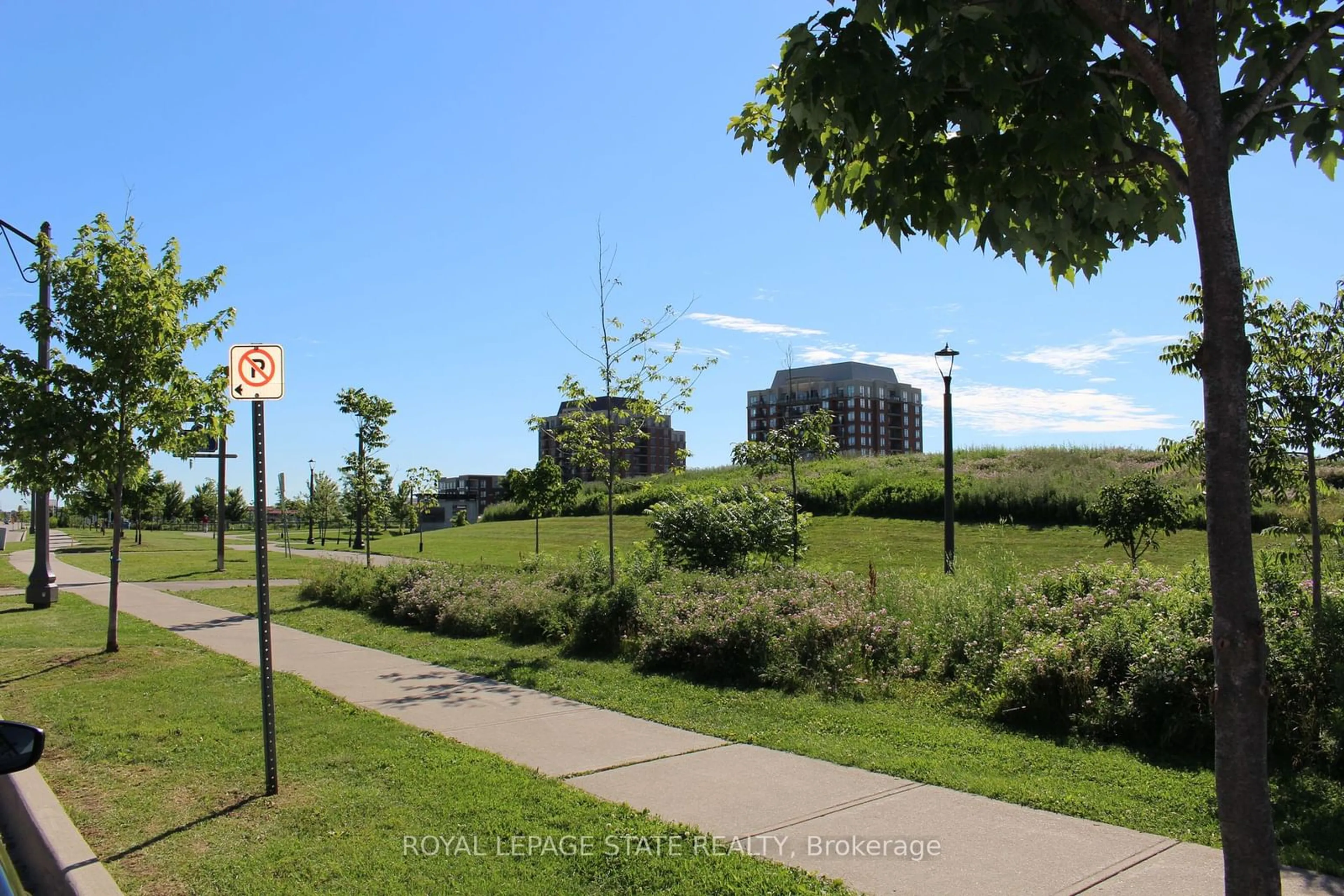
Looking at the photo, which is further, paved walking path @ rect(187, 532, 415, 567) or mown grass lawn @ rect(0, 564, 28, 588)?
paved walking path @ rect(187, 532, 415, 567)

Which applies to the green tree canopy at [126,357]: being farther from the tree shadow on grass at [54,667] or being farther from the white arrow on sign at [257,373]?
the white arrow on sign at [257,373]

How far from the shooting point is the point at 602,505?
52219 mm

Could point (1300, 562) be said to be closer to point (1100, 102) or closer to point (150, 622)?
point (1100, 102)

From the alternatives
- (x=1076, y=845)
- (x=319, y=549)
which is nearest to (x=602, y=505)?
(x=319, y=549)

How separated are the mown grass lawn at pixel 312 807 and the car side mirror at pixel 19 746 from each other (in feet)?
5.94

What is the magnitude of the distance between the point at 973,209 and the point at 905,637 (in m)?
6.59

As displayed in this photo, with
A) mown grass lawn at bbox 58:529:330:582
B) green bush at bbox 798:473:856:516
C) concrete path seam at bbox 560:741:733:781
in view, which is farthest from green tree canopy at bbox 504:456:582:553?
concrete path seam at bbox 560:741:733:781

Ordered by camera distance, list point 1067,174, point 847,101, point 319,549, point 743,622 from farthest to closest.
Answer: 1. point 319,549
2. point 743,622
3. point 1067,174
4. point 847,101

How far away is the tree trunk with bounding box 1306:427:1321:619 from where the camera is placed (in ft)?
23.8

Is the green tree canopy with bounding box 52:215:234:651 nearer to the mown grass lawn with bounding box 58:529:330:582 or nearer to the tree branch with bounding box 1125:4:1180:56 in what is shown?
the mown grass lawn with bounding box 58:529:330:582

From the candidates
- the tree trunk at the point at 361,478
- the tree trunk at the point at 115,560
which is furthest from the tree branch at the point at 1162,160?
the tree trunk at the point at 361,478

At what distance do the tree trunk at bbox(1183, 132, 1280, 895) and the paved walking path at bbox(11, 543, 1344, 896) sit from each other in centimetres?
198

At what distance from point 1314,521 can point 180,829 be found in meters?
8.62

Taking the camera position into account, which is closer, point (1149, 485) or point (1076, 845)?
point (1076, 845)
